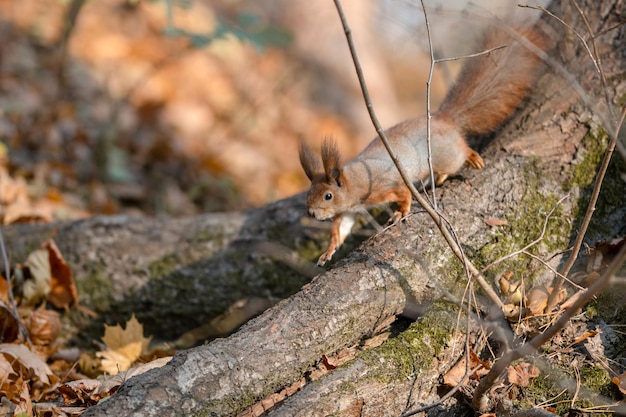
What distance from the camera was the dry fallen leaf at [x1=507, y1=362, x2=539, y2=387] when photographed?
2092 mm

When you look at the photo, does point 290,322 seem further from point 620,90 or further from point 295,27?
point 295,27

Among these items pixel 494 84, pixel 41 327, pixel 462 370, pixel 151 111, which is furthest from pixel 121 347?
pixel 151 111

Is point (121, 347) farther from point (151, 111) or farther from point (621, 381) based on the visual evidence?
point (151, 111)

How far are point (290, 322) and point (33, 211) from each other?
2330 mm

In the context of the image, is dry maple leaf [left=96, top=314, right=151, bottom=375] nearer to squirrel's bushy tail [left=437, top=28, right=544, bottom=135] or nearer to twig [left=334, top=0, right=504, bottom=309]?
twig [left=334, top=0, right=504, bottom=309]

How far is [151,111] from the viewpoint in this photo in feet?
18.6

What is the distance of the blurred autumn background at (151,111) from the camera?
3.01 metres

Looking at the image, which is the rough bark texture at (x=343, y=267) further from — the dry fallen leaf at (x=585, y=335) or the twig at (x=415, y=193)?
the dry fallen leaf at (x=585, y=335)

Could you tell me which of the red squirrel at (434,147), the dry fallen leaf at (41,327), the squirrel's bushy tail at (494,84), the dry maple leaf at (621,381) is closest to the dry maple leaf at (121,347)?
the dry fallen leaf at (41,327)

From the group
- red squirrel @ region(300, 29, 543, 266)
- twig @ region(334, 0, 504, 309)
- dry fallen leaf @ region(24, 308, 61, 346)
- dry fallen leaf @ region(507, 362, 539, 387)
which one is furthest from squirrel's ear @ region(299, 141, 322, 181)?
dry fallen leaf @ region(24, 308, 61, 346)

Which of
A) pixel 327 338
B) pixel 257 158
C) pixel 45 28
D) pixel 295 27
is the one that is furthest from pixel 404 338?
pixel 295 27

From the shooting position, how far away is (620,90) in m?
2.67

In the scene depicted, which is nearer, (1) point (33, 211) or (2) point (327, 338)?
(2) point (327, 338)

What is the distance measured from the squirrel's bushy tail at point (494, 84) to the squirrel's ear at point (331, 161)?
1.72 feet
